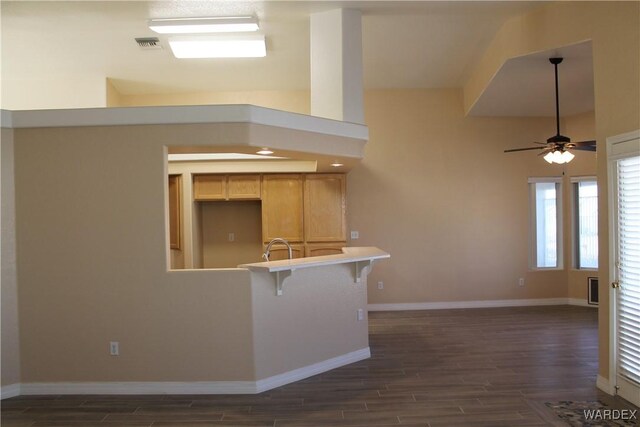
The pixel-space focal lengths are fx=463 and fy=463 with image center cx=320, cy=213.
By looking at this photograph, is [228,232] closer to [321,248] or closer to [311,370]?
[321,248]

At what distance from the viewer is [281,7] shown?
4.92 meters

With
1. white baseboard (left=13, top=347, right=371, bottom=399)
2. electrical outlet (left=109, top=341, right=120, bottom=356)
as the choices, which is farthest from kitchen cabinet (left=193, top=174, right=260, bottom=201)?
white baseboard (left=13, top=347, right=371, bottom=399)

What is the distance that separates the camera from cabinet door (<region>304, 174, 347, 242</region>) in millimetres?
7016

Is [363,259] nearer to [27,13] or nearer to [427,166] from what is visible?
[427,166]

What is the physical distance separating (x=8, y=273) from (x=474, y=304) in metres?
6.30

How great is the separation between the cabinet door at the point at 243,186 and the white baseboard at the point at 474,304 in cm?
260

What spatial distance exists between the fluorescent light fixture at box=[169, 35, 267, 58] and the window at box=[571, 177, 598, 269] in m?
5.46

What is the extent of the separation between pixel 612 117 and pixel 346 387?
10.7ft

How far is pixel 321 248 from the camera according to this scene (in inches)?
278

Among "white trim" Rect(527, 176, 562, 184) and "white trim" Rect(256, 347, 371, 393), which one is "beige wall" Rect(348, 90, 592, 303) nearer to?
"white trim" Rect(527, 176, 562, 184)

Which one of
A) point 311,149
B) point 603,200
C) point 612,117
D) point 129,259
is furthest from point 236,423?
point 612,117

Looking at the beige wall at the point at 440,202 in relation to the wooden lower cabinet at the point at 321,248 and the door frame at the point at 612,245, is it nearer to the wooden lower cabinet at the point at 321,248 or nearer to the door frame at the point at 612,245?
the wooden lower cabinet at the point at 321,248

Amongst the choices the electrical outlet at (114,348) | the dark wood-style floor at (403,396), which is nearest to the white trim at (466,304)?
the dark wood-style floor at (403,396)

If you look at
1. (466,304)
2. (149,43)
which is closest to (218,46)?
(149,43)
